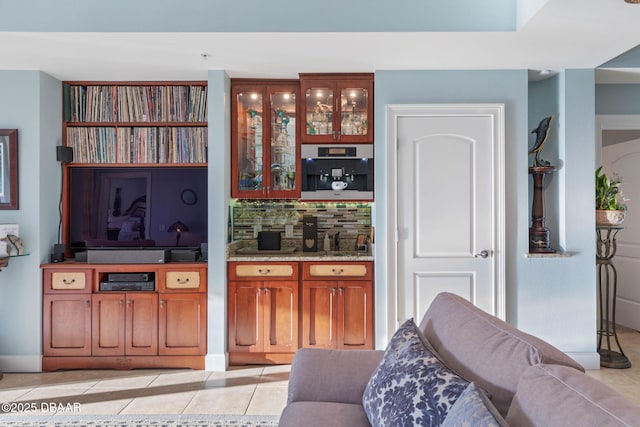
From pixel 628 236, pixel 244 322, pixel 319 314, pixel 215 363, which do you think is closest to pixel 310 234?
pixel 319 314

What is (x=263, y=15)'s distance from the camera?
3.04m

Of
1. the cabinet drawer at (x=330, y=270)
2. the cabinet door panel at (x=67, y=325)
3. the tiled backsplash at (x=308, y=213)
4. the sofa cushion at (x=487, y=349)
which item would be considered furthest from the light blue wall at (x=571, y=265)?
the cabinet door panel at (x=67, y=325)

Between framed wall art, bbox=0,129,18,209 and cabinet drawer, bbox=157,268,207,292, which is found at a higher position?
framed wall art, bbox=0,129,18,209

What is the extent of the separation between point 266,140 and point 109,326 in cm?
202

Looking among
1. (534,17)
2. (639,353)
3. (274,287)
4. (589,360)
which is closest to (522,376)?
(534,17)

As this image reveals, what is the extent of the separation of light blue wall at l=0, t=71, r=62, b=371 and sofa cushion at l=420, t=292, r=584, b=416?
3308mm

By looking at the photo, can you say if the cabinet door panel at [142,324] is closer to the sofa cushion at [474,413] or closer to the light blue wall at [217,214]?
the light blue wall at [217,214]

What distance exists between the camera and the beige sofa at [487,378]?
0.98m

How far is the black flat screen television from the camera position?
13.3ft

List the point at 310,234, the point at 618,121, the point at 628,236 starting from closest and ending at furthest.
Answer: the point at 310,234 < the point at 618,121 < the point at 628,236

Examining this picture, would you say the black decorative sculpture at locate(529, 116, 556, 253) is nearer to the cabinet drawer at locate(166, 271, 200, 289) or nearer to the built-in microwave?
the built-in microwave

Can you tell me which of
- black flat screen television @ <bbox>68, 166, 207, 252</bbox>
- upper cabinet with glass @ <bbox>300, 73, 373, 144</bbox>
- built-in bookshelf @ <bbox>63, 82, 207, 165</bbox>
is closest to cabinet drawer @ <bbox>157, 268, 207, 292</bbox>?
black flat screen television @ <bbox>68, 166, 207, 252</bbox>

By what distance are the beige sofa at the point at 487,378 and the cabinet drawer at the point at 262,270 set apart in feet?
5.08

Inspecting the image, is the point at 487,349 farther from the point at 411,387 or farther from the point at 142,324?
the point at 142,324
